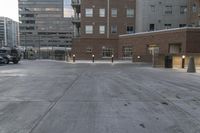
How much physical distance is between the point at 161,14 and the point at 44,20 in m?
76.6

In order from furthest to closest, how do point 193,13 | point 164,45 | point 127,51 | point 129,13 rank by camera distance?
1. point 129,13
2. point 127,51
3. point 193,13
4. point 164,45

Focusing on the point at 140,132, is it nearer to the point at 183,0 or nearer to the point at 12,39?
the point at 183,0

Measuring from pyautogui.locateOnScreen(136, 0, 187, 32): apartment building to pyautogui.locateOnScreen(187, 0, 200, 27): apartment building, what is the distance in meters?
1.08

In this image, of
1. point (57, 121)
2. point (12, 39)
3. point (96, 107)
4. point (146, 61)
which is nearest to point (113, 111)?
point (96, 107)

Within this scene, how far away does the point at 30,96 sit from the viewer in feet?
31.8

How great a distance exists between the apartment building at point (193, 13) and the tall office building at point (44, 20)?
67.3m

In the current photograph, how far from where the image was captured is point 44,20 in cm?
11406

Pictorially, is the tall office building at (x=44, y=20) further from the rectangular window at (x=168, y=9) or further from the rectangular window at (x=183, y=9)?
the rectangular window at (x=183, y=9)

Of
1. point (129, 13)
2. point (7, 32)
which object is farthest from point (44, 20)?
point (129, 13)

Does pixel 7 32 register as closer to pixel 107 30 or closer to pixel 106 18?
pixel 106 18

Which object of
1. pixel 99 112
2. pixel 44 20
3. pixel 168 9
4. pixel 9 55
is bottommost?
pixel 99 112

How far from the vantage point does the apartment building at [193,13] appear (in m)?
43.3

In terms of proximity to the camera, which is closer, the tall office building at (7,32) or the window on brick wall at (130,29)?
the window on brick wall at (130,29)

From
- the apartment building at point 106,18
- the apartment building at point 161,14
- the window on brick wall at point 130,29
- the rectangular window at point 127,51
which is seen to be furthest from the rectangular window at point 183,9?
the rectangular window at point 127,51
